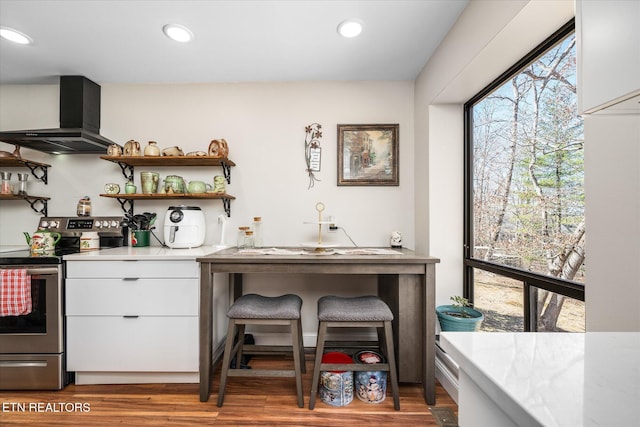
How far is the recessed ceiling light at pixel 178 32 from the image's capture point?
1.78 metres

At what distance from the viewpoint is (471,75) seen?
67.9 inches

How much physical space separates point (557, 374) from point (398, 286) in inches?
53.3

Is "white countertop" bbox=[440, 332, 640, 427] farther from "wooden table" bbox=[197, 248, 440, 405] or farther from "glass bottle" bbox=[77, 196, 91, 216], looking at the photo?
"glass bottle" bbox=[77, 196, 91, 216]

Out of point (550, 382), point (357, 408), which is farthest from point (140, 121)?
point (550, 382)

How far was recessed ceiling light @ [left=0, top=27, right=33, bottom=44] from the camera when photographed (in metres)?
1.80

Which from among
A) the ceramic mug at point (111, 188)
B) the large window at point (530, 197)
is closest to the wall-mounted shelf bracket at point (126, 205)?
the ceramic mug at point (111, 188)

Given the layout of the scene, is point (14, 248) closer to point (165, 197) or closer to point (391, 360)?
point (165, 197)

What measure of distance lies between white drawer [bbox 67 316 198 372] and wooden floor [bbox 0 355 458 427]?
0.15m

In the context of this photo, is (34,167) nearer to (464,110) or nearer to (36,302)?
(36,302)

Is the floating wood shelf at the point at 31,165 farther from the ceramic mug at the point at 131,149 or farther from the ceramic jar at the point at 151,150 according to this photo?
the ceramic jar at the point at 151,150

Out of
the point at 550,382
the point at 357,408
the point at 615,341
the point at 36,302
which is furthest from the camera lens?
the point at 36,302

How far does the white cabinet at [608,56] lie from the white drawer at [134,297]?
2.02m

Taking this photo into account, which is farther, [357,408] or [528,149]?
[357,408]

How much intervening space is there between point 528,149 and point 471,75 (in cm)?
57
